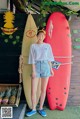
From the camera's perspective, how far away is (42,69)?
12.1ft

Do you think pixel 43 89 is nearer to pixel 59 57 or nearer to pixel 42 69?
pixel 42 69

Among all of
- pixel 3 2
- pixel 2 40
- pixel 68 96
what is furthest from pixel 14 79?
pixel 3 2

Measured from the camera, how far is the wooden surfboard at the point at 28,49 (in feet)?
13.2

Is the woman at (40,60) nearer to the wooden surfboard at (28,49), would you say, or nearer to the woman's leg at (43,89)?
the woman's leg at (43,89)

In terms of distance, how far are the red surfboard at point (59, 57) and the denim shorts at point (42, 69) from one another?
39 centimetres

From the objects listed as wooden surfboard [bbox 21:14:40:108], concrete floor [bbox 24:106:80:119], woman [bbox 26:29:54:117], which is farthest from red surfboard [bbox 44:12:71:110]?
→ woman [bbox 26:29:54:117]

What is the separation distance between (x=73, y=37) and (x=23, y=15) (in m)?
0.88

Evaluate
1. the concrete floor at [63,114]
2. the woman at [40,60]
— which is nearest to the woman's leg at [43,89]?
A: the woman at [40,60]

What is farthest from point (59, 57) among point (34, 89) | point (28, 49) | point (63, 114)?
point (63, 114)

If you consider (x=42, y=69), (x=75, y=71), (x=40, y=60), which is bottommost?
(x=75, y=71)

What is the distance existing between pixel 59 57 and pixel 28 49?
50 centimetres

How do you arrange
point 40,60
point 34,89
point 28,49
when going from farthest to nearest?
point 28,49 < point 34,89 < point 40,60

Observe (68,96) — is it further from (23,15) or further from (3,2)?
(3,2)

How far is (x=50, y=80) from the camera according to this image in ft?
13.4
